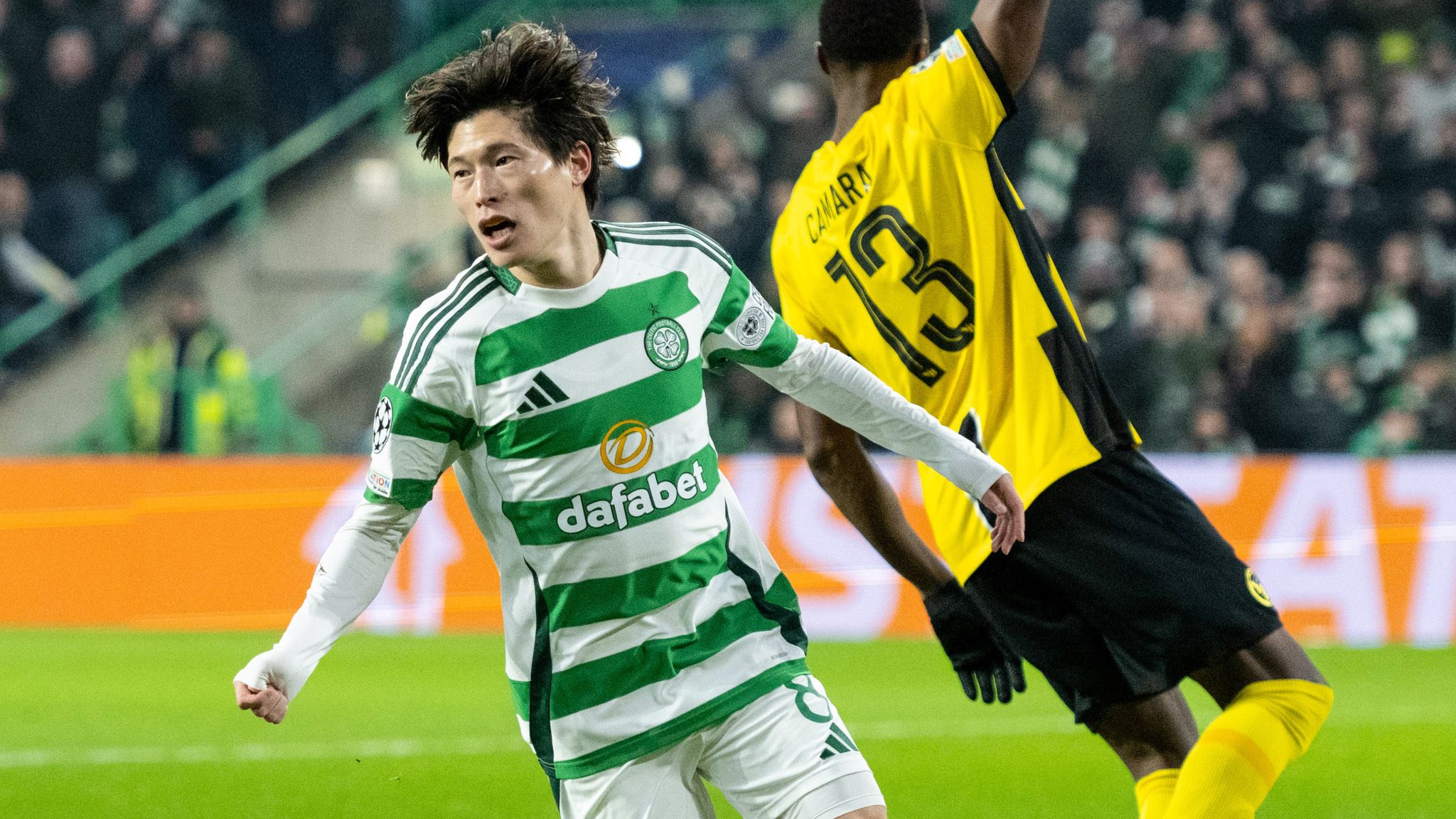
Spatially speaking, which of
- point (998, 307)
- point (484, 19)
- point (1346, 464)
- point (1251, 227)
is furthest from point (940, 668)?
point (484, 19)

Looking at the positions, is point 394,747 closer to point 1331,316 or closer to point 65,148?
point 1331,316

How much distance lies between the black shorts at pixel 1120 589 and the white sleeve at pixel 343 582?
1298 millimetres

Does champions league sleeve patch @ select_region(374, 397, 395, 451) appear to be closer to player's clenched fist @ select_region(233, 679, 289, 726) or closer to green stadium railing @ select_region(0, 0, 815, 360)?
player's clenched fist @ select_region(233, 679, 289, 726)

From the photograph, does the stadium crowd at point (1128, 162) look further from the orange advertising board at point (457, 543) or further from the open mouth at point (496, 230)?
the open mouth at point (496, 230)

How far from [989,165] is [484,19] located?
1337 centimetres

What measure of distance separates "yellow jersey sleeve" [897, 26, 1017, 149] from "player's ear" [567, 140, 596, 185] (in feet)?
2.53

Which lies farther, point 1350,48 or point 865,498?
point 1350,48

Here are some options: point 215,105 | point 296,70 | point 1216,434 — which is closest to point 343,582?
point 1216,434

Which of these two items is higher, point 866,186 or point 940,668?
point 866,186

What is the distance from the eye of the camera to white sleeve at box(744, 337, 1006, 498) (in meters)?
3.30

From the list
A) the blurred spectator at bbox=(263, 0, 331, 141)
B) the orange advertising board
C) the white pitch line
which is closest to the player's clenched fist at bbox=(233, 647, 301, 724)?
the white pitch line

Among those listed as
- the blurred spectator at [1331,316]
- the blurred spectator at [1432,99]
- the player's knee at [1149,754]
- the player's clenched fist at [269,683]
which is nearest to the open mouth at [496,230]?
the player's clenched fist at [269,683]

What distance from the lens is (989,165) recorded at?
368 centimetres

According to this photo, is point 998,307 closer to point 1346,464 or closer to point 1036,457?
point 1036,457
